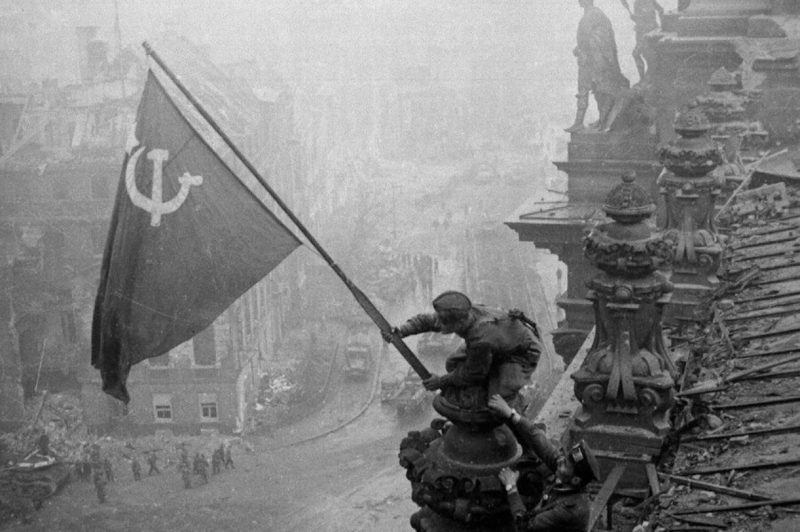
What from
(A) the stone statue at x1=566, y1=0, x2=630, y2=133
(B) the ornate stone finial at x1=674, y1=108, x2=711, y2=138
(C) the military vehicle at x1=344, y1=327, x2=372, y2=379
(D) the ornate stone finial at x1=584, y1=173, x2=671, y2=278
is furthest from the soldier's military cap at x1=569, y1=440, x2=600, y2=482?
(C) the military vehicle at x1=344, y1=327, x2=372, y2=379

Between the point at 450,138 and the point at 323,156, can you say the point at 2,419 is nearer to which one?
the point at 323,156

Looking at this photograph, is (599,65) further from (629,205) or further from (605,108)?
(629,205)

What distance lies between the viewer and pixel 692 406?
7.88m

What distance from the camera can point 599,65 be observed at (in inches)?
864

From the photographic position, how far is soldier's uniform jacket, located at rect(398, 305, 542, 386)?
5535 millimetres

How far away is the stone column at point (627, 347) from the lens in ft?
23.6

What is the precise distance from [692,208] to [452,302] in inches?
258

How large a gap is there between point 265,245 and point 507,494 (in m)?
4.19

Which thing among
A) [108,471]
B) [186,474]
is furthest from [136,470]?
[186,474]

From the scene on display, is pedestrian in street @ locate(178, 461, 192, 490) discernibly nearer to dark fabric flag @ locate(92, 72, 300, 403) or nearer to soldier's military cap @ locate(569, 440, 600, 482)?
dark fabric flag @ locate(92, 72, 300, 403)

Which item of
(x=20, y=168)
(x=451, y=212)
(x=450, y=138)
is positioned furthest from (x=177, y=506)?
(x=450, y=138)

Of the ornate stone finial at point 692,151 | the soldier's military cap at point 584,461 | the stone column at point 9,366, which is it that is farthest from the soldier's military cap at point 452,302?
the stone column at point 9,366

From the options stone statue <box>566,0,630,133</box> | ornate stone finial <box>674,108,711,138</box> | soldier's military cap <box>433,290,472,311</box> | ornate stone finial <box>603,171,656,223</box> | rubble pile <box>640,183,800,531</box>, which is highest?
stone statue <box>566,0,630,133</box>

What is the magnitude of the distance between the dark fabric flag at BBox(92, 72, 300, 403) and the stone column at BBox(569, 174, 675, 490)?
2.98 meters
